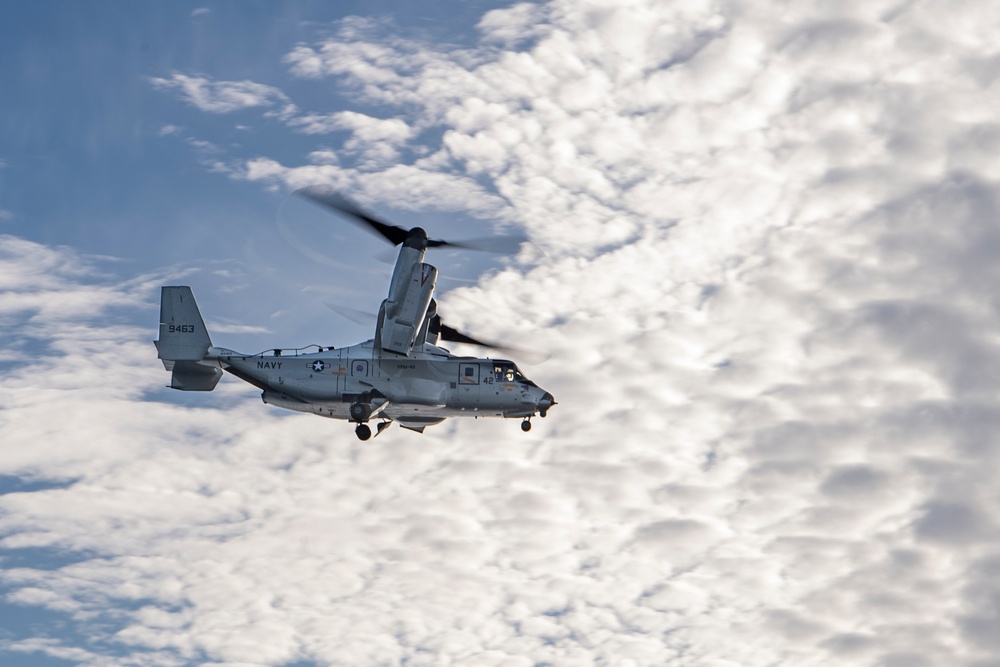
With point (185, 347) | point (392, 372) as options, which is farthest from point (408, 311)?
point (185, 347)

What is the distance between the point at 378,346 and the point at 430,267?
596 centimetres

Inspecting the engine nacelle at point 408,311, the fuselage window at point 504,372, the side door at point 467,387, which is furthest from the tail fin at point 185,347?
the fuselage window at point 504,372

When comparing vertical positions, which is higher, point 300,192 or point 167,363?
point 300,192

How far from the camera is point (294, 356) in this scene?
3140 inches

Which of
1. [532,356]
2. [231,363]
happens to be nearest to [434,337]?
[532,356]

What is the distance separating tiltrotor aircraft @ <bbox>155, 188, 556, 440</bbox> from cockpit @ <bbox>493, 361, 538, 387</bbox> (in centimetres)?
6

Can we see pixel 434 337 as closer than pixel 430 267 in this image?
No

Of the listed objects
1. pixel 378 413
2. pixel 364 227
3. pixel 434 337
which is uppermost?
pixel 364 227

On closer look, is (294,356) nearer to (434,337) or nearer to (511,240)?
(434,337)

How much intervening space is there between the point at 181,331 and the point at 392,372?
46.7 ft

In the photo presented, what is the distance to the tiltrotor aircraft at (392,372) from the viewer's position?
7788 cm

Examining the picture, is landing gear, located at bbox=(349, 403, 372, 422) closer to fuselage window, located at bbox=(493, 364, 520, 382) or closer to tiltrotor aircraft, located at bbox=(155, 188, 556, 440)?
tiltrotor aircraft, located at bbox=(155, 188, 556, 440)

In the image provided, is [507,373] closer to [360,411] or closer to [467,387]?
[467,387]

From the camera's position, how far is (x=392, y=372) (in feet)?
259
